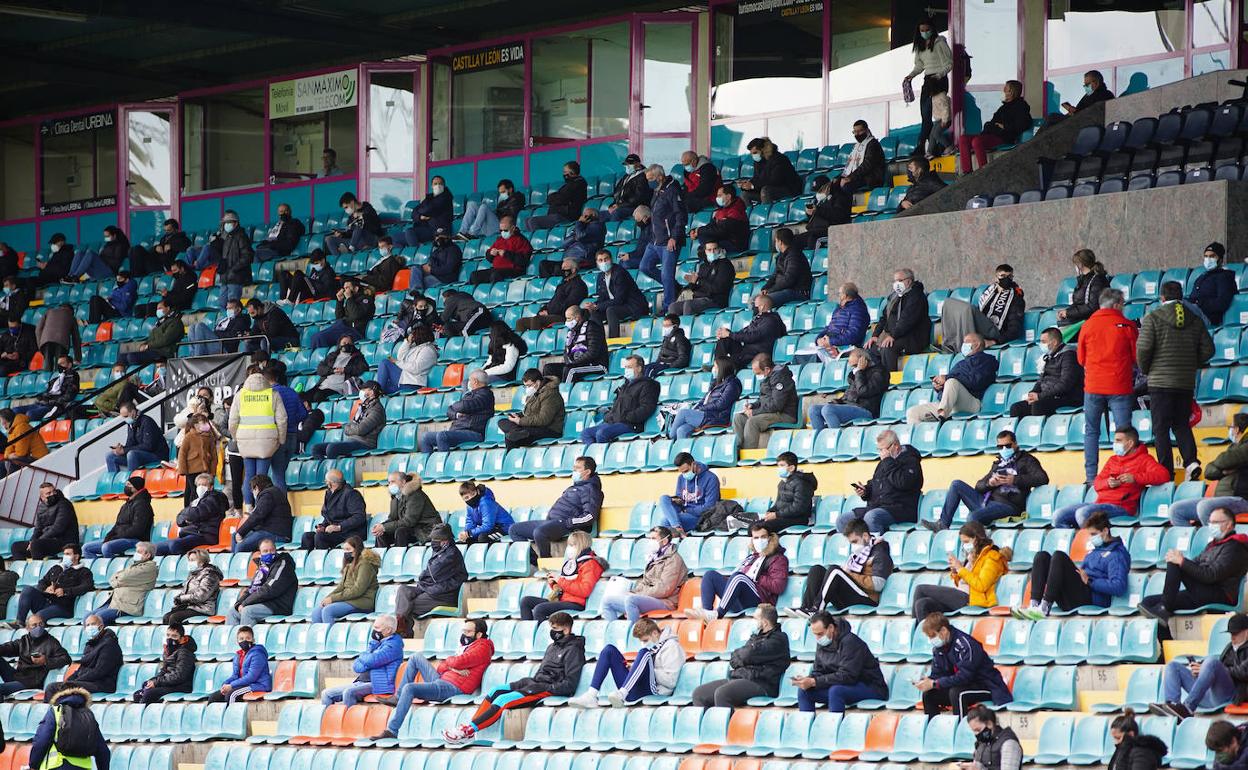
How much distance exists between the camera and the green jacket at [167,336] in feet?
71.3

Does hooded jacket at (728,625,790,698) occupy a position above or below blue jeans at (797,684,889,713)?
above

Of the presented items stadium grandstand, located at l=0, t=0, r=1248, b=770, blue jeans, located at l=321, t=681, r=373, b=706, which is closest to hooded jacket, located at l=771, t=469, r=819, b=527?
stadium grandstand, located at l=0, t=0, r=1248, b=770

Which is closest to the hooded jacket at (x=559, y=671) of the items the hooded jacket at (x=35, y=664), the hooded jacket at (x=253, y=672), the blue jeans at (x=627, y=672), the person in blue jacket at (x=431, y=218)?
the blue jeans at (x=627, y=672)

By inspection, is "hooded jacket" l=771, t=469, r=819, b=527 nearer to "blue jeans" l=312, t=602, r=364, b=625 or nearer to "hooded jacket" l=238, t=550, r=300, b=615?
"blue jeans" l=312, t=602, r=364, b=625

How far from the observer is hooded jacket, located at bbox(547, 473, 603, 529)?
572 inches

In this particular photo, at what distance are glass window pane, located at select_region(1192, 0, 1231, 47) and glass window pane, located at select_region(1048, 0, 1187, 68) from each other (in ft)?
0.41

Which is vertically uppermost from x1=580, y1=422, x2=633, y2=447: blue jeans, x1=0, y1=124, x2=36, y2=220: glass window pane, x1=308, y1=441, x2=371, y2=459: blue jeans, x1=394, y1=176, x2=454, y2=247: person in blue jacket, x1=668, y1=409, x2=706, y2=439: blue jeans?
x1=0, y1=124, x2=36, y2=220: glass window pane

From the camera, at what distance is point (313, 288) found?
22.1m

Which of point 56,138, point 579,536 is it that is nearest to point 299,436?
point 579,536

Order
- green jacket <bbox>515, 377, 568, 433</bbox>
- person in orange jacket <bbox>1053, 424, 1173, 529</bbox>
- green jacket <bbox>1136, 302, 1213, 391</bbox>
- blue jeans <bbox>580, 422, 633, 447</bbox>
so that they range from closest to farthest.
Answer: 1. person in orange jacket <bbox>1053, 424, 1173, 529</bbox>
2. green jacket <bbox>1136, 302, 1213, 391</bbox>
3. blue jeans <bbox>580, 422, 633, 447</bbox>
4. green jacket <bbox>515, 377, 568, 433</bbox>

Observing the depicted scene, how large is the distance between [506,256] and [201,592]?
6449 mm

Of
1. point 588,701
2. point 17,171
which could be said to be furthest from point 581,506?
point 17,171

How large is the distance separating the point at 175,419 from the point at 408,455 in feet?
11.4

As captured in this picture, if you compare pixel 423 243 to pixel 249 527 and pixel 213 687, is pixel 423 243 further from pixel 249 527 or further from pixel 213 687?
pixel 213 687
